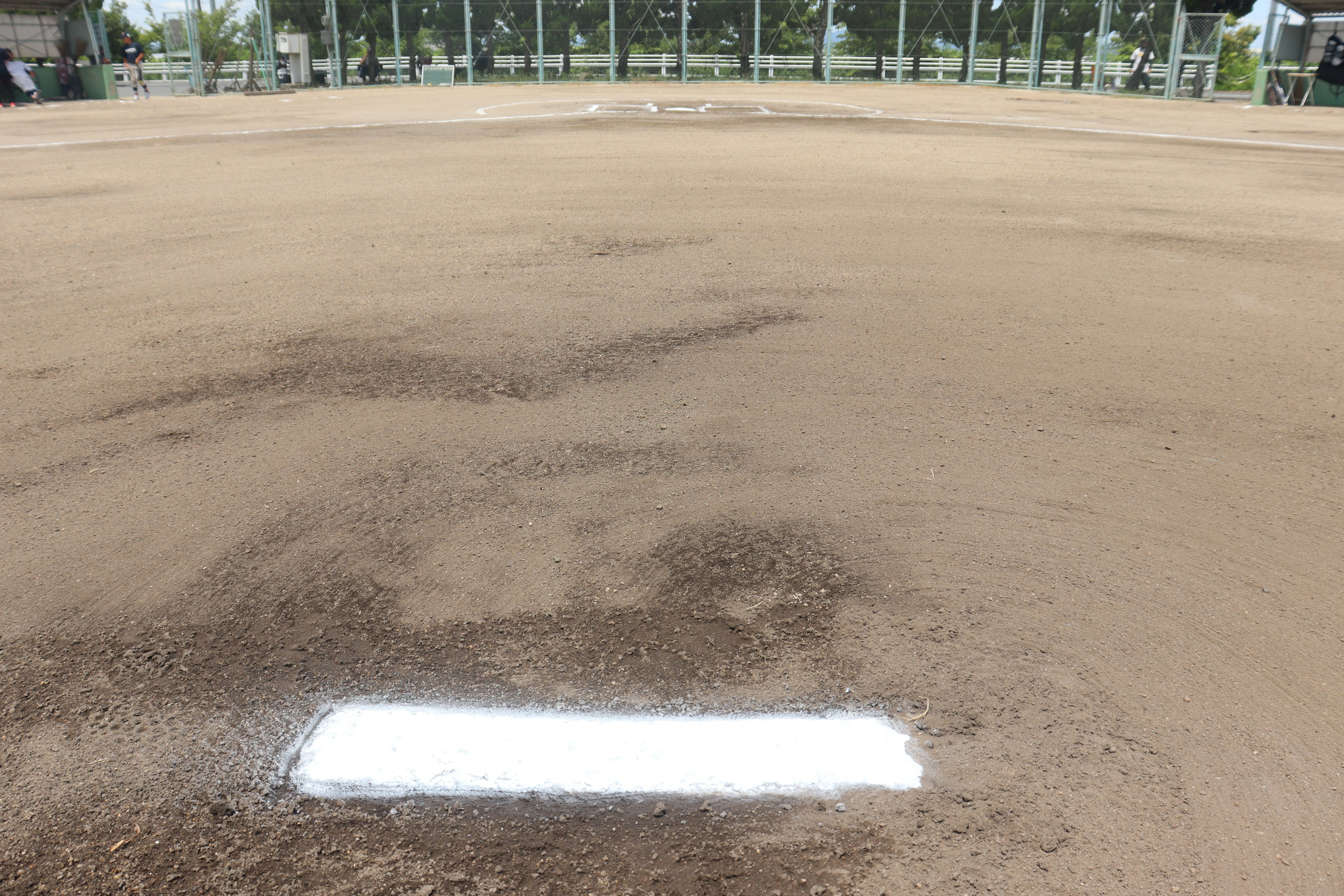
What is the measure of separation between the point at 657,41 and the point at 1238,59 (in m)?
50.4

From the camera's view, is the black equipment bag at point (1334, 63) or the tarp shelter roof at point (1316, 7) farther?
the tarp shelter roof at point (1316, 7)

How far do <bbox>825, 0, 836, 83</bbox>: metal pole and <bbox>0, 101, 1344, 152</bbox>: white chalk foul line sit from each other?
749 inches

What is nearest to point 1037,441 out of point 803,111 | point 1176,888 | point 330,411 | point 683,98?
point 1176,888

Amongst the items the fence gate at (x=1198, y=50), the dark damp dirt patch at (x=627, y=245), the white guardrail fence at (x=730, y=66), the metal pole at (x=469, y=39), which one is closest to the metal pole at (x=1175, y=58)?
the fence gate at (x=1198, y=50)

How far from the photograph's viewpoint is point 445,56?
41312 millimetres

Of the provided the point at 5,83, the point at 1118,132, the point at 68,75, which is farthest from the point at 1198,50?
the point at 5,83

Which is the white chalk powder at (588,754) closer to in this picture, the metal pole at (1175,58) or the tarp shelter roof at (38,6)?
the metal pole at (1175,58)

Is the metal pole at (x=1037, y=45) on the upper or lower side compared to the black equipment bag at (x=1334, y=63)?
upper

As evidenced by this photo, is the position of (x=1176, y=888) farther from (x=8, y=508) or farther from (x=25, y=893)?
(x=8, y=508)

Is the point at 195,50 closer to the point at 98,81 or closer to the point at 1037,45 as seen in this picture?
the point at 98,81

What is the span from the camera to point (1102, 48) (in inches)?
1329

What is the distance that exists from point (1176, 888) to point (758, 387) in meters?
3.48

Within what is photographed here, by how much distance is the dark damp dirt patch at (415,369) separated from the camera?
17.2 ft

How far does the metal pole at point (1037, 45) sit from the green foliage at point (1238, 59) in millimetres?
14897
